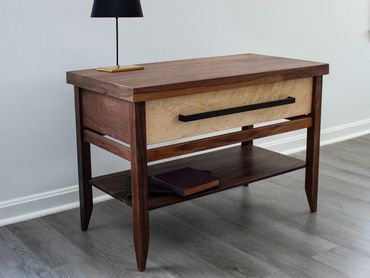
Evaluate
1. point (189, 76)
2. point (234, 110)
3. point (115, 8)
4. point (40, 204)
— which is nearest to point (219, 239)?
point (234, 110)

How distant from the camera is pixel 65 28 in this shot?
7.22 ft

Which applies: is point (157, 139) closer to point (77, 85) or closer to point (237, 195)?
point (77, 85)

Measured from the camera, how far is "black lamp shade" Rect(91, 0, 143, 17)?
188 centimetres

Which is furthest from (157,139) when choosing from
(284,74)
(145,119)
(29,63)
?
(29,63)

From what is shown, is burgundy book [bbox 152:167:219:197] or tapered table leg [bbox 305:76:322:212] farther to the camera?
tapered table leg [bbox 305:76:322:212]

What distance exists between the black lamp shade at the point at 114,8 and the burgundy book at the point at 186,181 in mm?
582

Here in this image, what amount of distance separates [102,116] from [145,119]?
0.78 ft

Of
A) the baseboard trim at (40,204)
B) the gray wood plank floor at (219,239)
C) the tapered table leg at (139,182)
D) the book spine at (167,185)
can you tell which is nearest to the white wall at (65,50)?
the baseboard trim at (40,204)

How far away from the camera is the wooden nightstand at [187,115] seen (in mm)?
1734

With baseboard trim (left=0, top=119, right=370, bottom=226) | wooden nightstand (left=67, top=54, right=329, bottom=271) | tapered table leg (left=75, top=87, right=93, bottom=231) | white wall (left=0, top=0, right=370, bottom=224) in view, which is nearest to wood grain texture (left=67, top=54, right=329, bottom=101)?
wooden nightstand (left=67, top=54, right=329, bottom=271)

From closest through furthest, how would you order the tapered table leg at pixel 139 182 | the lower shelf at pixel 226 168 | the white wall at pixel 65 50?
the tapered table leg at pixel 139 182, the lower shelf at pixel 226 168, the white wall at pixel 65 50

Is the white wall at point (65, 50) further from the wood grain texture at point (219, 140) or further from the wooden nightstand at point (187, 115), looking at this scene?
the wood grain texture at point (219, 140)

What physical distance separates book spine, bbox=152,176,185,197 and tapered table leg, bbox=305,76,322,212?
623 millimetres

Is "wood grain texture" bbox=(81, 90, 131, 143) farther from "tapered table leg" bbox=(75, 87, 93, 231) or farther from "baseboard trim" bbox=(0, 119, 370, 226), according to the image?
"baseboard trim" bbox=(0, 119, 370, 226)
